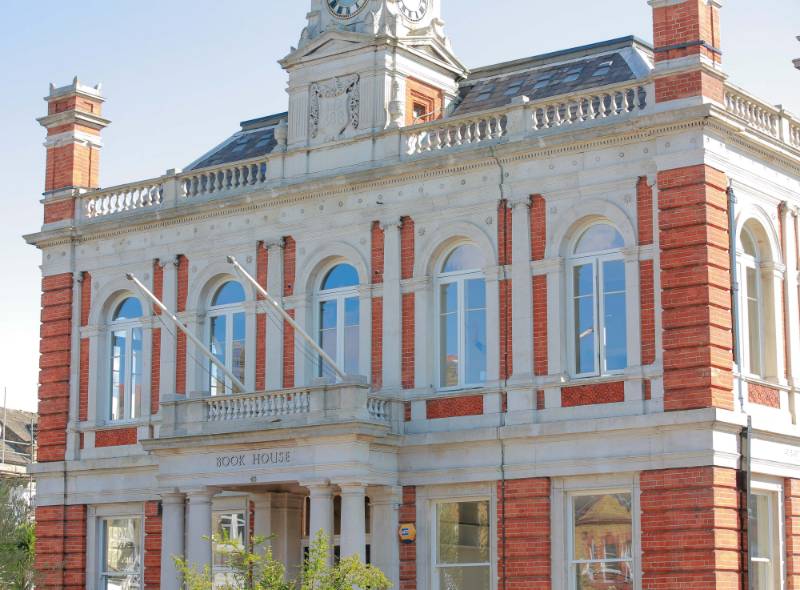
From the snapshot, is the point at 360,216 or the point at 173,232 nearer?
the point at 360,216

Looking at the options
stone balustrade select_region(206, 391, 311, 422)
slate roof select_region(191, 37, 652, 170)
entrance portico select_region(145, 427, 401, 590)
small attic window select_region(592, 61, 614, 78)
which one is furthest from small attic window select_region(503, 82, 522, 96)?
entrance portico select_region(145, 427, 401, 590)

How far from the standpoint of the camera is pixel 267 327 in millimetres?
34250

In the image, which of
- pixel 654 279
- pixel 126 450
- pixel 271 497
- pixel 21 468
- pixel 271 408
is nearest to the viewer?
pixel 654 279

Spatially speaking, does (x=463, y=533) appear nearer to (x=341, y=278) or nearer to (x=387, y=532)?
(x=387, y=532)

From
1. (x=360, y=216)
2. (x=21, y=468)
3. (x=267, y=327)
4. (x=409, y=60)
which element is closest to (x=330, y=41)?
(x=409, y=60)

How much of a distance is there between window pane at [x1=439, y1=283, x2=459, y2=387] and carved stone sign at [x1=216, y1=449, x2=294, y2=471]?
11.0 feet

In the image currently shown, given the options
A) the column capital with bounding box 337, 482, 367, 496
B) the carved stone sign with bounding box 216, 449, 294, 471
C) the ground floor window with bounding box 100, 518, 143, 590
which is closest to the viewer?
the column capital with bounding box 337, 482, 367, 496

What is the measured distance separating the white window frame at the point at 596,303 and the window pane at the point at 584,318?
0.15 feet

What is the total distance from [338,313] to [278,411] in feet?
10.0

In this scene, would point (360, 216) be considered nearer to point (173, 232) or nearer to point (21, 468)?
point (173, 232)

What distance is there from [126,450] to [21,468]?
35471mm

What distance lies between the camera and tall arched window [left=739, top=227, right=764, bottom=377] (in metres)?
29.8

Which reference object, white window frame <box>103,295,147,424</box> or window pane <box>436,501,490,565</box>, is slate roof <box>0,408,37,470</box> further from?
window pane <box>436,501,490,565</box>

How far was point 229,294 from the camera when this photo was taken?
3547cm
